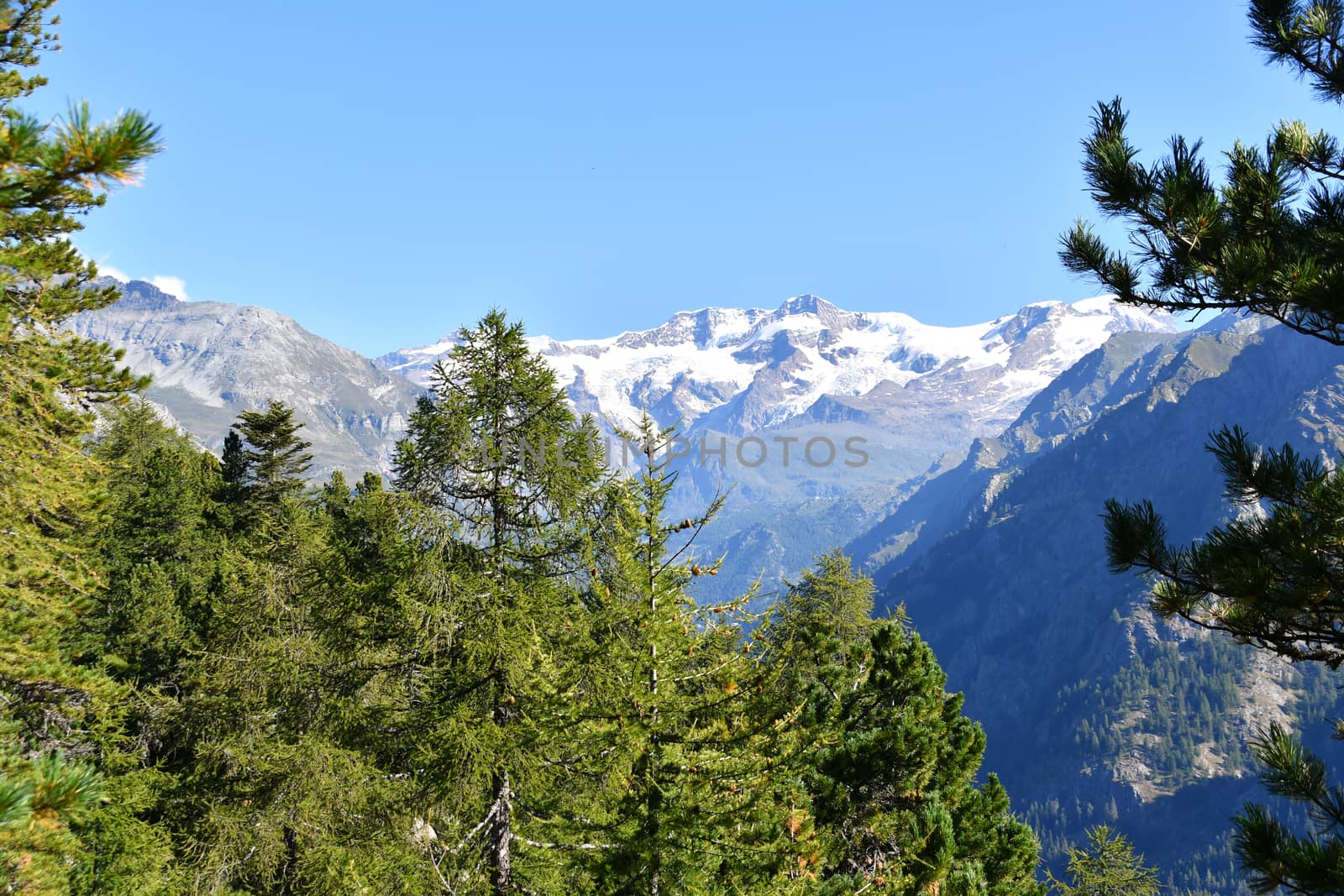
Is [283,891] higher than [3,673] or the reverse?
the reverse

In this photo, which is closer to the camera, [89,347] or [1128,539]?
[1128,539]

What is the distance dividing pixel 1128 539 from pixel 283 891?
872 inches

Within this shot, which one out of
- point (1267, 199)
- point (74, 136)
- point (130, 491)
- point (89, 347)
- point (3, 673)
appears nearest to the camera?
point (74, 136)

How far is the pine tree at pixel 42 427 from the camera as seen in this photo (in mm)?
4133

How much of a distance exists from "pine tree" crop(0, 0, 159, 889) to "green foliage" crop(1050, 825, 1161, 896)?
34919 millimetres

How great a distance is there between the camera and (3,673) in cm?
1011

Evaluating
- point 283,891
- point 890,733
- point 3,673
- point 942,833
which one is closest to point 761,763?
point 942,833

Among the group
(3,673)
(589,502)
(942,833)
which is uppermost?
(589,502)

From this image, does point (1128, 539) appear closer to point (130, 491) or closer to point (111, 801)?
point (111, 801)

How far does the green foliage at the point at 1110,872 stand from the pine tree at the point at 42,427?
115ft

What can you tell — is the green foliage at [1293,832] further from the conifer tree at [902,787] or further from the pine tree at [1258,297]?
the conifer tree at [902,787]

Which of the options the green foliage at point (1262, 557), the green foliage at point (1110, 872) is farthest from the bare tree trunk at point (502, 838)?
the green foliage at point (1110, 872)

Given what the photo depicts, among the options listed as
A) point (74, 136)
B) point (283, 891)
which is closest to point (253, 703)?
point (283, 891)

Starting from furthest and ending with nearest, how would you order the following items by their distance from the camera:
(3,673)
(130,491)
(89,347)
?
(130,491)
(89,347)
(3,673)
